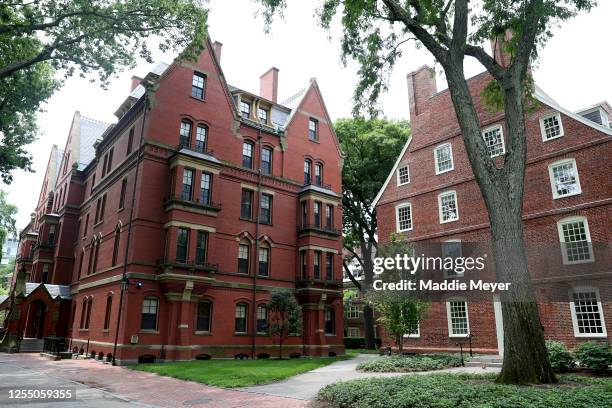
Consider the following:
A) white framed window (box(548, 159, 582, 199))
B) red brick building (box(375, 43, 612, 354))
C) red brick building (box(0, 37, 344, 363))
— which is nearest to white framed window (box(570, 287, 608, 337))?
red brick building (box(375, 43, 612, 354))

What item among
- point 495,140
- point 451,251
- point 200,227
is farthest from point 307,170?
point 495,140

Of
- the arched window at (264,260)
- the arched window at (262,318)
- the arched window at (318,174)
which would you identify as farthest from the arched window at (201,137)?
the arched window at (262,318)

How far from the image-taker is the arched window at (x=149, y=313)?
22156 millimetres

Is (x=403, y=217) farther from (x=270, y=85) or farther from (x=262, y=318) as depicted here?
(x=270, y=85)

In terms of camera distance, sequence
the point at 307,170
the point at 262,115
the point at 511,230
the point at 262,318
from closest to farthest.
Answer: the point at 511,230
the point at 262,318
the point at 262,115
the point at 307,170

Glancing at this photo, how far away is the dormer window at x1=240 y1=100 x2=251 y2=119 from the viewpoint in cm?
3015

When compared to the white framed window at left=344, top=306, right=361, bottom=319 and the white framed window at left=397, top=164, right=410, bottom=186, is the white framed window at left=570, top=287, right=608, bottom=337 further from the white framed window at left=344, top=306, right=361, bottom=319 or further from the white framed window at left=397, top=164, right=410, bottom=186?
the white framed window at left=344, top=306, right=361, bottom=319

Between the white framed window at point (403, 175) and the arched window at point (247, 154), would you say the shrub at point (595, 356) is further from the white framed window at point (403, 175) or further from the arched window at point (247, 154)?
the arched window at point (247, 154)

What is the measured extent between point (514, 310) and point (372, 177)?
92.6 ft

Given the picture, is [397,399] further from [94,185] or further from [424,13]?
[94,185]

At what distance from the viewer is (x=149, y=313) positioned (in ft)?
73.4

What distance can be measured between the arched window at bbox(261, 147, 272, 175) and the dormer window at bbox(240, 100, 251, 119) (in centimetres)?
279

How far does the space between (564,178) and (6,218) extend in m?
47.7

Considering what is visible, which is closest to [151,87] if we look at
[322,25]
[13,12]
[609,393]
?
[13,12]
